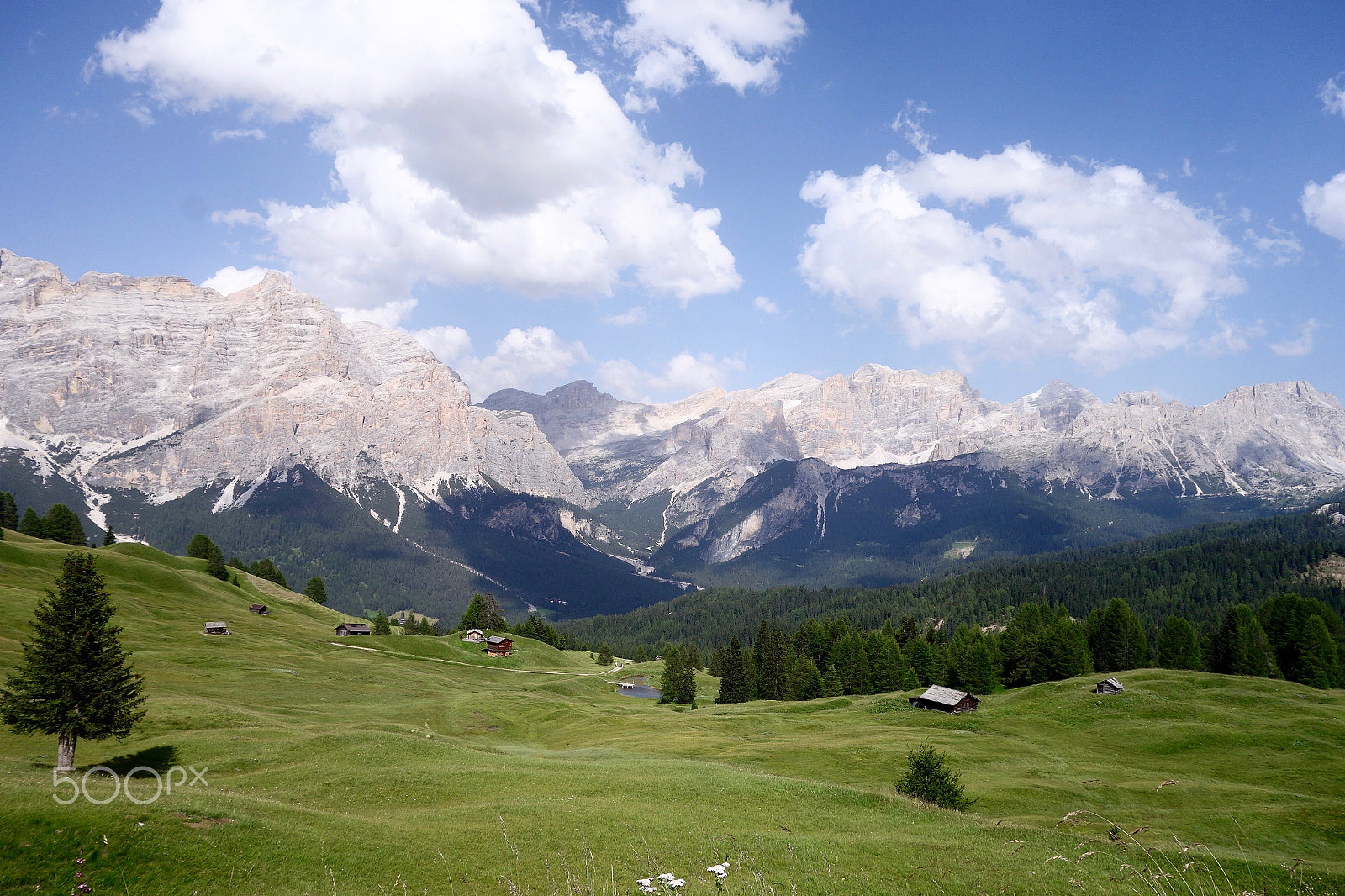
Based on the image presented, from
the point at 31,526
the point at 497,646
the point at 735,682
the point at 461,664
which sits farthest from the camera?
the point at 497,646

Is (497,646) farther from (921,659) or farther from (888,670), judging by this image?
(921,659)

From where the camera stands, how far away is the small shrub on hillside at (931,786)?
124 ft

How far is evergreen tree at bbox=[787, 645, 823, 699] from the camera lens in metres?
113

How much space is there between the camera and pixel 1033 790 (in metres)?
44.4

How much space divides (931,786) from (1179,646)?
92580 mm

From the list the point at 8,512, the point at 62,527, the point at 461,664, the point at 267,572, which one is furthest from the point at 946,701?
the point at 8,512

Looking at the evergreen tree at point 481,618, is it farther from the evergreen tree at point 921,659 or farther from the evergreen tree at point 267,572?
the evergreen tree at point 921,659

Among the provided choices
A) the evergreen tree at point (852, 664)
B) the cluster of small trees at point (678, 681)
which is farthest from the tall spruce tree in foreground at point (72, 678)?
the evergreen tree at point (852, 664)

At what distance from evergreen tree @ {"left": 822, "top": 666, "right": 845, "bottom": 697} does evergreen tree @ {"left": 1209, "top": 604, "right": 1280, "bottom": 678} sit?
180 ft

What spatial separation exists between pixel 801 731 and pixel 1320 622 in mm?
79953

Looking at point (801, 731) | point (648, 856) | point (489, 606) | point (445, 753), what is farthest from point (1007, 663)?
point (489, 606)

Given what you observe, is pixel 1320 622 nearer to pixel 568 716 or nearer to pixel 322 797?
pixel 568 716

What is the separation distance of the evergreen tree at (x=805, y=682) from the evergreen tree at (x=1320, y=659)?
66.9 meters

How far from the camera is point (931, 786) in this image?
3841cm
